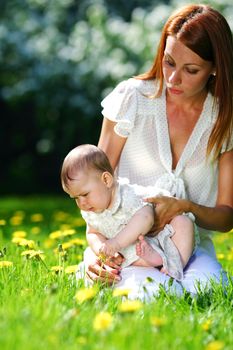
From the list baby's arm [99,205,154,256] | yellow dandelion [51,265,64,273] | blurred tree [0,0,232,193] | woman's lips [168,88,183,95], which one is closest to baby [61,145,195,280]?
baby's arm [99,205,154,256]

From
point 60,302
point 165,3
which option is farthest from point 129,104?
point 165,3

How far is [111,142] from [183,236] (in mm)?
A: 639

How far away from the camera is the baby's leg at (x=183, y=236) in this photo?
3459 millimetres

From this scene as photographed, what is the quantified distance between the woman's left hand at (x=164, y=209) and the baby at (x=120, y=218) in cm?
3

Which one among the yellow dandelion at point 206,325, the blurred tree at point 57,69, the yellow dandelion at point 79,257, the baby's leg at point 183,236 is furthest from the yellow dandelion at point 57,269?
the blurred tree at point 57,69

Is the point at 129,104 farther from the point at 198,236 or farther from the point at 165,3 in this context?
the point at 165,3

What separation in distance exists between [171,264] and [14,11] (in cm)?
715

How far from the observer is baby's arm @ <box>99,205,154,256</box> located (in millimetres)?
3346

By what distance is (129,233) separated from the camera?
335cm

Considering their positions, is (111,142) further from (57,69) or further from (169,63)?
(57,69)

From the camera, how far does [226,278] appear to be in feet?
11.7

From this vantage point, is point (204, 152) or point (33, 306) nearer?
point (33, 306)

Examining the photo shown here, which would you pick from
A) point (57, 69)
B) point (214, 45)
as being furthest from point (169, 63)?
point (57, 69)

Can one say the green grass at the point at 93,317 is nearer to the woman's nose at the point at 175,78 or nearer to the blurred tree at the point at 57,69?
the woman's nose at the point at 175,78
